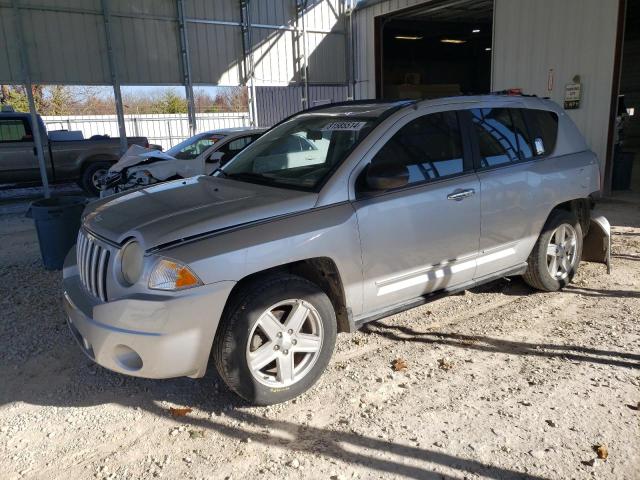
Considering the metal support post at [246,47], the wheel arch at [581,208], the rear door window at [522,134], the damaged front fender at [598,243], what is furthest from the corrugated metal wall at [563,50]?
the rear door window at [522,134]

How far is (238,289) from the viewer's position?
3123 millimetres

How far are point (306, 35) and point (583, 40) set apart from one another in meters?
8.03

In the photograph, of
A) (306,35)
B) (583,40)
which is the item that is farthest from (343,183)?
(306,35)

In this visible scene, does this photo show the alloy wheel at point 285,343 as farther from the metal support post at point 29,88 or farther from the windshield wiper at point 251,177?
the metal support post at point 29,88

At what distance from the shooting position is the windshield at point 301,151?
3674 mm

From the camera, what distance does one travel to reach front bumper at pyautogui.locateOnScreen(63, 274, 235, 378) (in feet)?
9.32

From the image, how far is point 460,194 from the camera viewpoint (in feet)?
13.0

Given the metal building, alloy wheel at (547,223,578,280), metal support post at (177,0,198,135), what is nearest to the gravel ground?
alloy wheel at (547,223,578,280)

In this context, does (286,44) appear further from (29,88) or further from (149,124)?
(149,124)

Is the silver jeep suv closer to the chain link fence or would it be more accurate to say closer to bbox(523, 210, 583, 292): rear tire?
bbox(523, 210, 583, 292): rear tire

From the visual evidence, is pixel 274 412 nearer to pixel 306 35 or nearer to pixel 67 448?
pixel 67 448

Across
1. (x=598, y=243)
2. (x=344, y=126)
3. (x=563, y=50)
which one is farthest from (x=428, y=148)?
(x=563, y=50)

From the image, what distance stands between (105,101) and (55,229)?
39.0 metres

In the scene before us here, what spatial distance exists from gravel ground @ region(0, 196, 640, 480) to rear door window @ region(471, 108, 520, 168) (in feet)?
4.42
